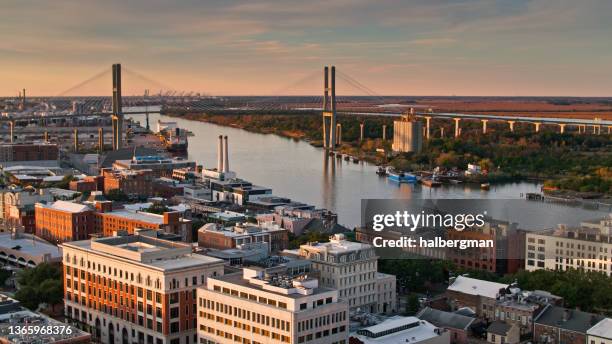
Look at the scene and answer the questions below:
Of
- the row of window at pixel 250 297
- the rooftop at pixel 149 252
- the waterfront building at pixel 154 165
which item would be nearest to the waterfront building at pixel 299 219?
the rooftop at pixel 149 252

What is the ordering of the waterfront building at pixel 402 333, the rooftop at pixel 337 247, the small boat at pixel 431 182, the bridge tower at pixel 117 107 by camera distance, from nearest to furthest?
1. the waterfront building at pixel 402 333
2. the rooftop at pixel 337 247
3. the small boat at pixel 431 182
4. the bridge tower at pixel 117 107

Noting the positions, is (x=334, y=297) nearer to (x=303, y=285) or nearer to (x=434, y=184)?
(x=303, y=285)

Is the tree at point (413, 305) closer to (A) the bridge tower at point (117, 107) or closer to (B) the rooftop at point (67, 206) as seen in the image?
(B) the rooftop at point (67, 206)

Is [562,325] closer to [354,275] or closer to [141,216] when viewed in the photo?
[354,275]

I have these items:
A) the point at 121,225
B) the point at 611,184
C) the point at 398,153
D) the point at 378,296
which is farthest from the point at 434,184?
the point at 378,296

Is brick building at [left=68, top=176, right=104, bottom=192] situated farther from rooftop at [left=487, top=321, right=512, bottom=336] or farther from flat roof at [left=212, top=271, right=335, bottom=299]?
rooftop at [left=487, top=321, right=512, bottom=336]

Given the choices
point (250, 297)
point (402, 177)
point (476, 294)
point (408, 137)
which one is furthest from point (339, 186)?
point (250, 297)

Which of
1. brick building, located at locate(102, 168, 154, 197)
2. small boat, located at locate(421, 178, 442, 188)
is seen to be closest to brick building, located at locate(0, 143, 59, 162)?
brick building, located at locate(102, 168, 154, 197)
